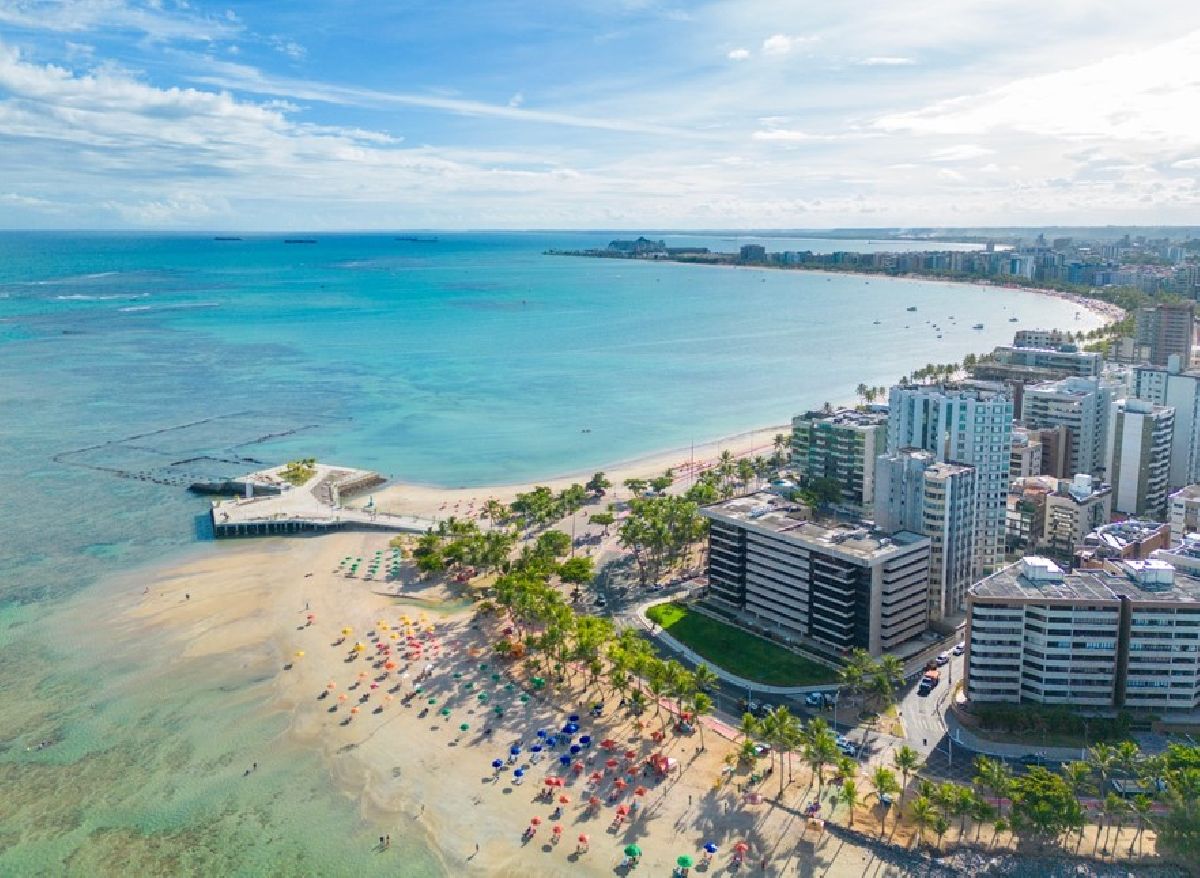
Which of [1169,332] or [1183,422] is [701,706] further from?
[1169,332]

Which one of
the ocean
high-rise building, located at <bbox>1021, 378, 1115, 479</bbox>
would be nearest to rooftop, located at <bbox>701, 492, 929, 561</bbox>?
the ocean

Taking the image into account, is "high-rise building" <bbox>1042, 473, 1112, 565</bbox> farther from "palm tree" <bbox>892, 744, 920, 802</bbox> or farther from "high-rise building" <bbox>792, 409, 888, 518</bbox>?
"palm tree" <bbox>892, 744, 920, 802</bbox>

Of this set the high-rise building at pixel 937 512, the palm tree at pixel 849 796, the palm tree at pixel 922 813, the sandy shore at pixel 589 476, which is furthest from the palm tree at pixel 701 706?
the sandy shore at pixel 589 476

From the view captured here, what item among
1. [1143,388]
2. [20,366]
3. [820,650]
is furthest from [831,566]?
[20,366]

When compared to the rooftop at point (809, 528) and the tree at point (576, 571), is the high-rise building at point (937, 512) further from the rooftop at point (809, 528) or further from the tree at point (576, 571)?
the tree at point (576, 571)

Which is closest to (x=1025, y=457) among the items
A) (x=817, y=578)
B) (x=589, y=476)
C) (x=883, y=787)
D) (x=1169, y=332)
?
(x=817, y=578)

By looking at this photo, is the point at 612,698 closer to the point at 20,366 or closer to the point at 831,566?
the point at 831,566
